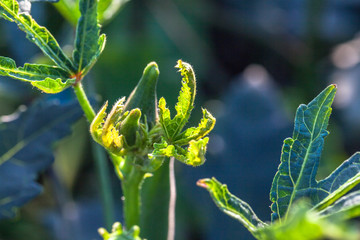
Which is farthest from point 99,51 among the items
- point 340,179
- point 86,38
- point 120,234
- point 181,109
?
point 340,179

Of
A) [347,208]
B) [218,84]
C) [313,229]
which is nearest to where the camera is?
[313,229]

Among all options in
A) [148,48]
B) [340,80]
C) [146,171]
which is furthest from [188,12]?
[146,171]

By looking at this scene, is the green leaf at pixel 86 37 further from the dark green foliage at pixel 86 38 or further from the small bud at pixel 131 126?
the small bud at pixel 131 126

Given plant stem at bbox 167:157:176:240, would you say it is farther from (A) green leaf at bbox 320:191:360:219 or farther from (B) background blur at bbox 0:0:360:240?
(B) background blur at bbox 0:0:360:240

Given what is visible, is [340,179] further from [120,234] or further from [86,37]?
[86,37]

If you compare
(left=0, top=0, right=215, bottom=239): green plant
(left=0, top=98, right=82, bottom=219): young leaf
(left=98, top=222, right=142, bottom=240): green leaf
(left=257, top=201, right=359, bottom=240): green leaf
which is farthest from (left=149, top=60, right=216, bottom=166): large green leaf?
(left=0, top=98, right=82, bottom=219): young leaf

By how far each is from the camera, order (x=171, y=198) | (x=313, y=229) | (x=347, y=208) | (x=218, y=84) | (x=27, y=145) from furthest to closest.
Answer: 1. (x=218, y=84)
2. (x=27, y=145)
3. (x=171, y=198)
4. (x=347, y=208)
5. (x=313, y=229)
